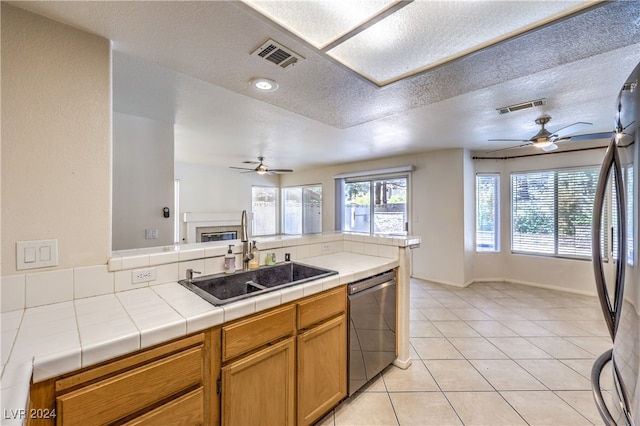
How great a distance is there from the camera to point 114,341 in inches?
34.9

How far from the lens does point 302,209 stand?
24.9ft

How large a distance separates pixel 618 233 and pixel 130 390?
1.73 meters

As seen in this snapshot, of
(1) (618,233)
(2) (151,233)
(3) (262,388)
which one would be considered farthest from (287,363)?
(2) (151,233)

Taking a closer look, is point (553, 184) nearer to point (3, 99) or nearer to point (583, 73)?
point (583, 73)

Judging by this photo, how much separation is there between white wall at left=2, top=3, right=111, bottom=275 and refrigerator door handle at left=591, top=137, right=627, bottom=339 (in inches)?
84.5

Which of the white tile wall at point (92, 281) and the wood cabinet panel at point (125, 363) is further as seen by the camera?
the white tile wall at point (92, 281)

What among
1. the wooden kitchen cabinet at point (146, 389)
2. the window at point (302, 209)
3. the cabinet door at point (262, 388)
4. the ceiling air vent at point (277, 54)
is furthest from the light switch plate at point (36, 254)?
the window at point (302, 209)

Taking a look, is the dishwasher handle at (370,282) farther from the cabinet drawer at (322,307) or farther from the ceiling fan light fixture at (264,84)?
the ceiling fan light fixture at (264,84)

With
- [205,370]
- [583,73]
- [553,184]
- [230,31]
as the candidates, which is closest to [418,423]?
[205,370]

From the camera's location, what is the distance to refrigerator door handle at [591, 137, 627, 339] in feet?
2.56

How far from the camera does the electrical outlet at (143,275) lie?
1.42m

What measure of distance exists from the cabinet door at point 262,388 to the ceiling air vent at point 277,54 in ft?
5.35

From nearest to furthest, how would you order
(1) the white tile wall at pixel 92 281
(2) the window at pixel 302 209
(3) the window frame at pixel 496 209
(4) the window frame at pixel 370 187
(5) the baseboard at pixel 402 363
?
(1) the white tile wall at pixel 92 281, (5) the baseboard at pixel 402 363, (3) the window frame at pixel 496 209, (4) the window frame at pixel 370 187, (2) the window at pixel 302 209

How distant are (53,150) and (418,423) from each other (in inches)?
103
